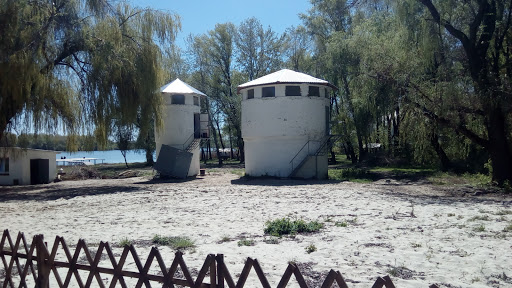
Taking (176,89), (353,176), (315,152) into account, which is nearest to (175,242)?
(315,152)

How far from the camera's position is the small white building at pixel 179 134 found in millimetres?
31734

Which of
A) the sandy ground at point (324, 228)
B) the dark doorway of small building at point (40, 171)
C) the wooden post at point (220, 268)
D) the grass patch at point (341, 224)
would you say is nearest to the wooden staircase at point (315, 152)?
the sandy ground at point (324, 228)

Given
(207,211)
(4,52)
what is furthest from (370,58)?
(4,52)

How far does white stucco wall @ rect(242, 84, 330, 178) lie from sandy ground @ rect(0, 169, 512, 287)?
8.25 m

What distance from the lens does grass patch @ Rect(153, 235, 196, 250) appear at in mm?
9547

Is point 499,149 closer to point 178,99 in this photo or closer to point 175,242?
point 175,242

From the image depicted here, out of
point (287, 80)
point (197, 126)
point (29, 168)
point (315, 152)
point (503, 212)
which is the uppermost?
point (287, 80)

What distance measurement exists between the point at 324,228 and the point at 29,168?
1112 inches

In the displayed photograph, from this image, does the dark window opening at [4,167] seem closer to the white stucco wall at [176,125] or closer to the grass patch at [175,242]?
the white stucco wall at [176,125]

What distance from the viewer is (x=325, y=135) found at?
30.0 meters

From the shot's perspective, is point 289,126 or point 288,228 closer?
point 288,228

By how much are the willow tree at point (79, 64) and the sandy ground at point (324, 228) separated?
531 centimetres

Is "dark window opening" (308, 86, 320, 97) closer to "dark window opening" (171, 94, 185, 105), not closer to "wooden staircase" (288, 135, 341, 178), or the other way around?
"wooden staircase" (288, 135, 341, 178)

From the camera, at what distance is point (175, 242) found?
9875mm
